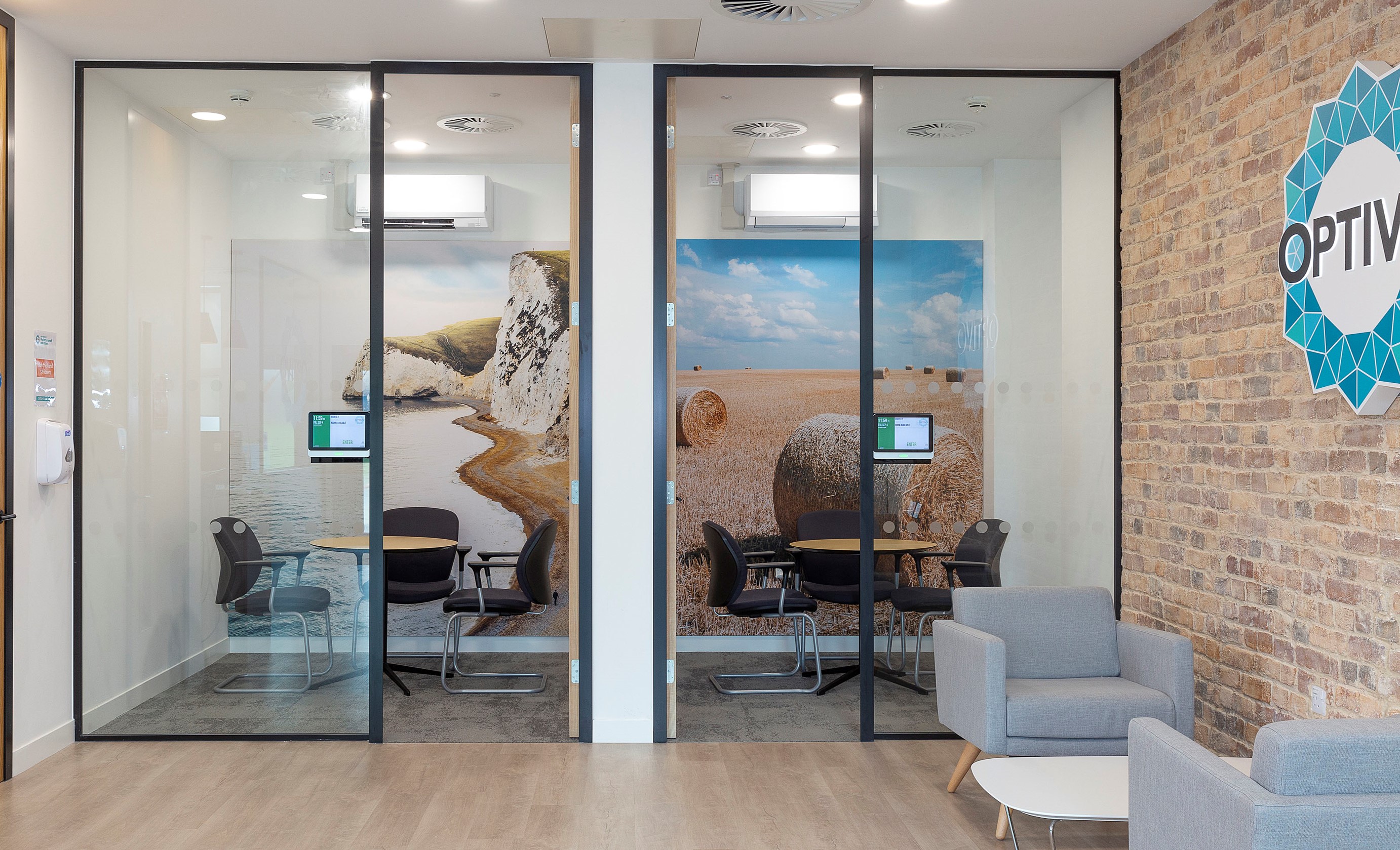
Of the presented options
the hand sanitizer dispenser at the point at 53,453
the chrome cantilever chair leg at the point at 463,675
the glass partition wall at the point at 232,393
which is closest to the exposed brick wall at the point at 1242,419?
the chrome cantilever chair leg at the point at 463,675

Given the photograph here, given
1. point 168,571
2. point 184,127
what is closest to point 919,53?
point 184,127

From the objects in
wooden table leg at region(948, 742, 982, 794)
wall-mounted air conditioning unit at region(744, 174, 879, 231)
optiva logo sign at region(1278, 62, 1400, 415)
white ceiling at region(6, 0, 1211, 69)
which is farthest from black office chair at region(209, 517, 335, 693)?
optiva logo sign at region(1278, 62, 1400, 415)

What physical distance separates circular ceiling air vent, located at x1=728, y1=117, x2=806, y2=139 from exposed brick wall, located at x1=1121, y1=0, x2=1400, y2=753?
1.70 metres

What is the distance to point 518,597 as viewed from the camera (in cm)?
563

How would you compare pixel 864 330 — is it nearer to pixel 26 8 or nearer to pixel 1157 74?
pixel 1157 74

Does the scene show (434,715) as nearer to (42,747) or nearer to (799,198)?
(42,747)

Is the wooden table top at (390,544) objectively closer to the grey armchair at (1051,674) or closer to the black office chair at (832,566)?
the black office chair at (832,566)

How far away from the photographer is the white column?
177 inches

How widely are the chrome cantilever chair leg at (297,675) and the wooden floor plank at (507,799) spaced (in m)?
0.25

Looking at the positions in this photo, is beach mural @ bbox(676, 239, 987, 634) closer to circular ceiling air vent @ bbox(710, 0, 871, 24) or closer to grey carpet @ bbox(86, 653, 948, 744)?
grey carpet @ bbox(86, 653, 948, 744)

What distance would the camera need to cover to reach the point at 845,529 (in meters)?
6.13

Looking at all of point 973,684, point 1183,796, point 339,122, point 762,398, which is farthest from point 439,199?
point 1183,796

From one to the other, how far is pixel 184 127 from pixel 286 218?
2.22 ft

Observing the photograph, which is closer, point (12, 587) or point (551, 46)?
point (12, 587)
